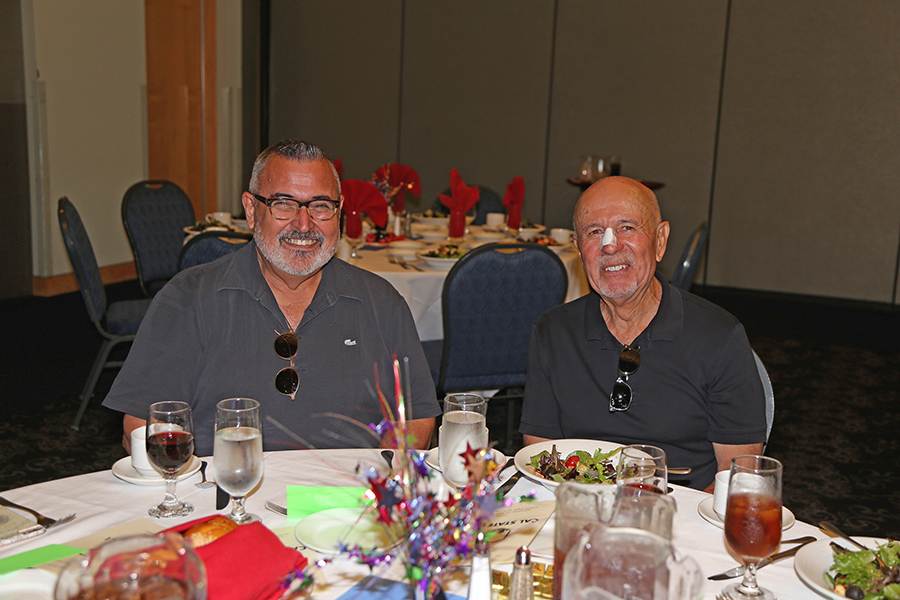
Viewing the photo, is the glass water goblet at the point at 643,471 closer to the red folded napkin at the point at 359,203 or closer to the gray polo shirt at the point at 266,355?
the gray polo shirt at the point at 266,355

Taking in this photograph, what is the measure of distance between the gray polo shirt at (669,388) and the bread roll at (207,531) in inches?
38.6

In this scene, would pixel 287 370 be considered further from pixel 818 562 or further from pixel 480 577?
pixel 818 562

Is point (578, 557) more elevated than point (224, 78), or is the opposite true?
point (224, 78)

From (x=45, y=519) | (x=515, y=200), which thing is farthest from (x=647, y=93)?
(x=45, y=519)

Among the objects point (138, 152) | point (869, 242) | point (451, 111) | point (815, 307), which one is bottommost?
point (815, 307)

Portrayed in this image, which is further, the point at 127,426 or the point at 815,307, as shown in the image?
the point at 815,307

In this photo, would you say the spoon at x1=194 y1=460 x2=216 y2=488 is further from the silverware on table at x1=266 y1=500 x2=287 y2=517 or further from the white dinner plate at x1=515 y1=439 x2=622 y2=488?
the white dinner plate at x1=515 y1=439 x2=622 y2=488

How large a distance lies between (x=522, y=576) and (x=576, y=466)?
0.53 meters

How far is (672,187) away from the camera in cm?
758

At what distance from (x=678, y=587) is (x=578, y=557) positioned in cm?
10

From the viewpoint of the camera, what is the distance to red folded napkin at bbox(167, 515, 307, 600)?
1023 mm

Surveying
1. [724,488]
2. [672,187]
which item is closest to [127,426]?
[724,488]

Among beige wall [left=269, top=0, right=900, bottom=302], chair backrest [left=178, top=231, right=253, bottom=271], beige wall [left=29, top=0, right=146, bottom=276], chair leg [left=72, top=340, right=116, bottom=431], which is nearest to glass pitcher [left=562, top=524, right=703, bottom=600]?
chair backrest [left=178, top=231, right=253, bottom=271]

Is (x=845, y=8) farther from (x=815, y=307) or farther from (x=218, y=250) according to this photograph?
(x=218, y=250)
